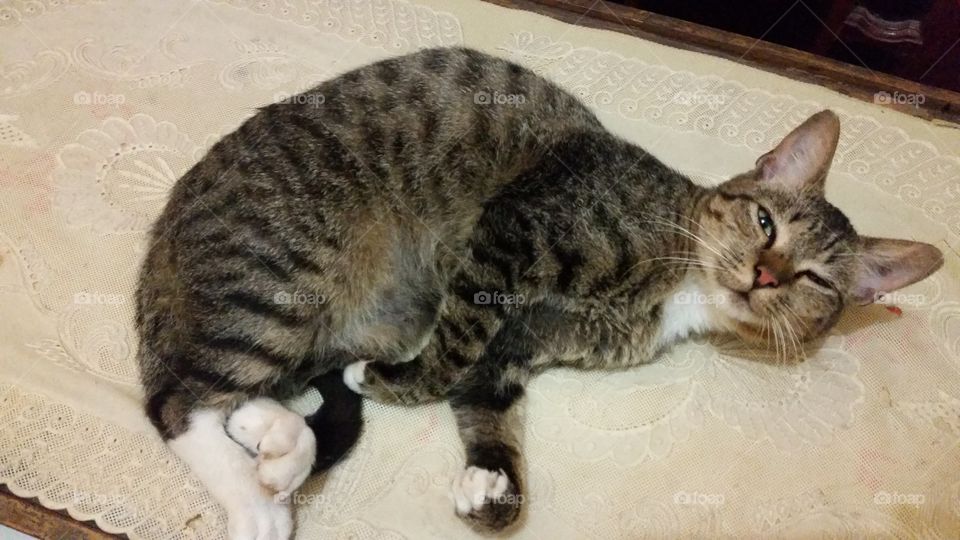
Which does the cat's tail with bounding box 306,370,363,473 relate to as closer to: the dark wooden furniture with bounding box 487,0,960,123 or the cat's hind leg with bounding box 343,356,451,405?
the cat's hind leg with bounding box 343,356,451,405

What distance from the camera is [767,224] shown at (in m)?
1.37

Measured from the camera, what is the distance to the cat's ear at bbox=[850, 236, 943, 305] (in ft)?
4.27

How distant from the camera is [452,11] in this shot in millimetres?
1979

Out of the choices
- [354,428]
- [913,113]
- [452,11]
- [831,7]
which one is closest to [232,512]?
[354,428]

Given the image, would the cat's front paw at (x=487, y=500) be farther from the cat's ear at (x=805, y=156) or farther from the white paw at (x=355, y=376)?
Answer: the cat's ear at (x=805, y=156)

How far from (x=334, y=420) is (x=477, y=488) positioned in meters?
0.31

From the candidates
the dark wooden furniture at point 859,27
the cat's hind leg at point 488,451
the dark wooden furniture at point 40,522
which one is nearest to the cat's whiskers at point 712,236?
the cat's hind leg at point 488,451

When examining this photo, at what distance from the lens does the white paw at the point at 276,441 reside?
4.05ft

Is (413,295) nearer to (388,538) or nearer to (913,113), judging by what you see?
(388,538)

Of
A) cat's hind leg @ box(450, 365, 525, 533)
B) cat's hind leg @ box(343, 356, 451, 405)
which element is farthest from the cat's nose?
cat's hind leg @ box(343, 356, 451, 405)

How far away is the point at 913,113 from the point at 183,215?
1836mm

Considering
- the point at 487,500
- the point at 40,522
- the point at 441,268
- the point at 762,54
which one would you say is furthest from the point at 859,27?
the point at 40,522

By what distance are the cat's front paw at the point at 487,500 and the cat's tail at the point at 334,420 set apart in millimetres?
230

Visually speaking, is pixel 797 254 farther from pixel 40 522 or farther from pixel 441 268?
pixel 40 522
